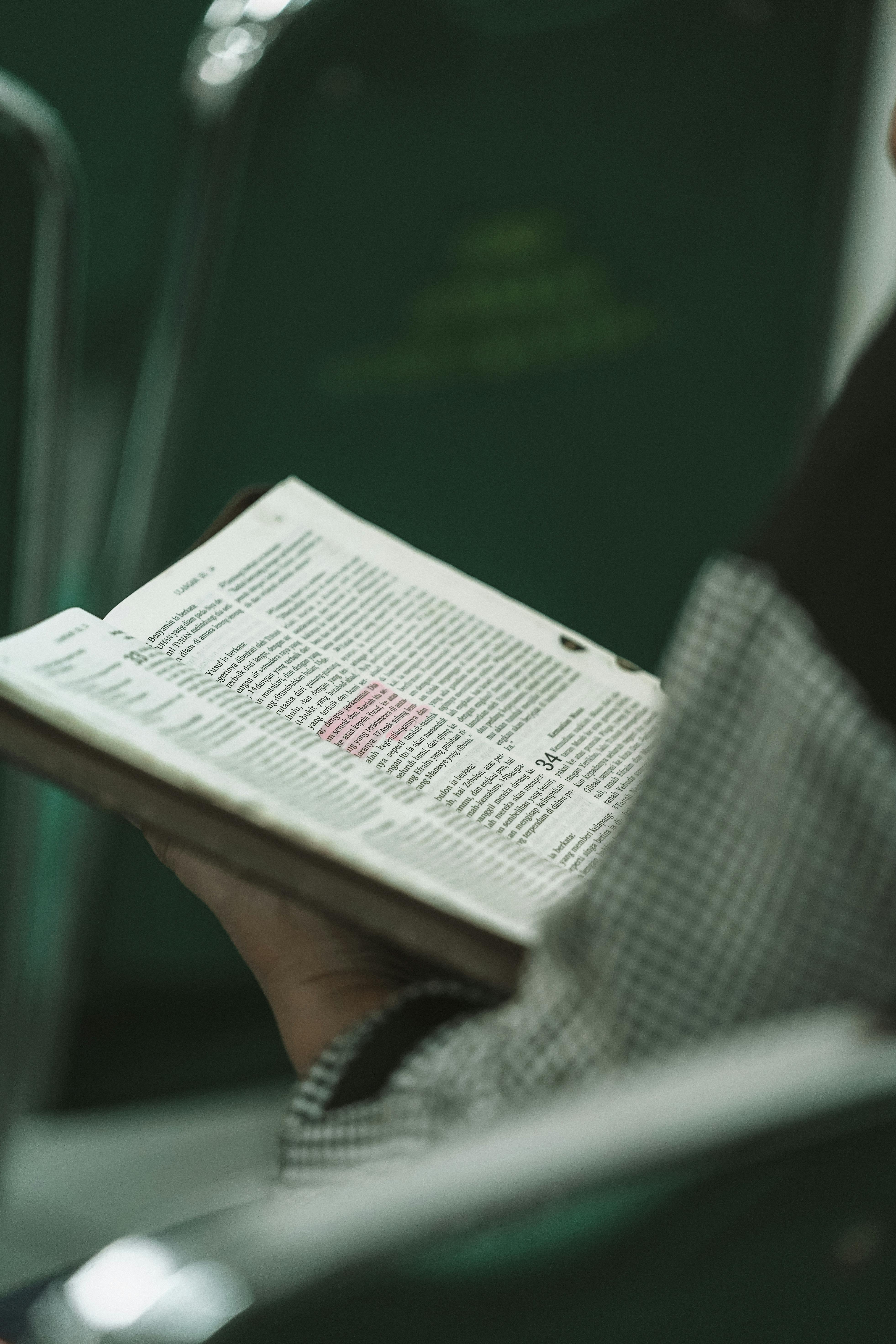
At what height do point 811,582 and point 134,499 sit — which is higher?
point 811,582

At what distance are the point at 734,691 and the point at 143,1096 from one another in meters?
0.91

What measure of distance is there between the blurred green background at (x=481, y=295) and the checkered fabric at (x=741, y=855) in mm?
786

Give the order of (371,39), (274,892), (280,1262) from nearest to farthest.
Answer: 1. (280,1262)
2. (274,892)
3. (371,39)

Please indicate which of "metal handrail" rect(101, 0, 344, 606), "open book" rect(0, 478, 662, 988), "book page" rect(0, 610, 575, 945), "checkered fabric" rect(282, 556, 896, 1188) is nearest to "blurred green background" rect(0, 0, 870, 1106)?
"metal handrail" rect(101, 0, 344, 606)

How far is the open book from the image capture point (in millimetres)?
414

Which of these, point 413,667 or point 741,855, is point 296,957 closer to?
point 413,667

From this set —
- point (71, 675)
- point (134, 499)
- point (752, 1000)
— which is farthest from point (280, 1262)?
point (134, 499)

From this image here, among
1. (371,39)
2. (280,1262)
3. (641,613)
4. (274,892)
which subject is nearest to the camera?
(280,1262)

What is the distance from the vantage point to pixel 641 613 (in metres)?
1.15

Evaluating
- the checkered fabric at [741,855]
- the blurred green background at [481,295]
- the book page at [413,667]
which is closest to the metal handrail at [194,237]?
the blurred green background at [481,295]

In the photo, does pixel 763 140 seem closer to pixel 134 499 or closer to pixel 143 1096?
pixel 134 499

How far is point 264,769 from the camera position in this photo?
46 cm

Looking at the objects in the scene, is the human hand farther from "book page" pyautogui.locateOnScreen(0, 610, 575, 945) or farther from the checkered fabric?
the checkered fabric

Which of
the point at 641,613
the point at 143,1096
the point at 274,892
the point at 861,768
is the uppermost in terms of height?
the point at 861,768
